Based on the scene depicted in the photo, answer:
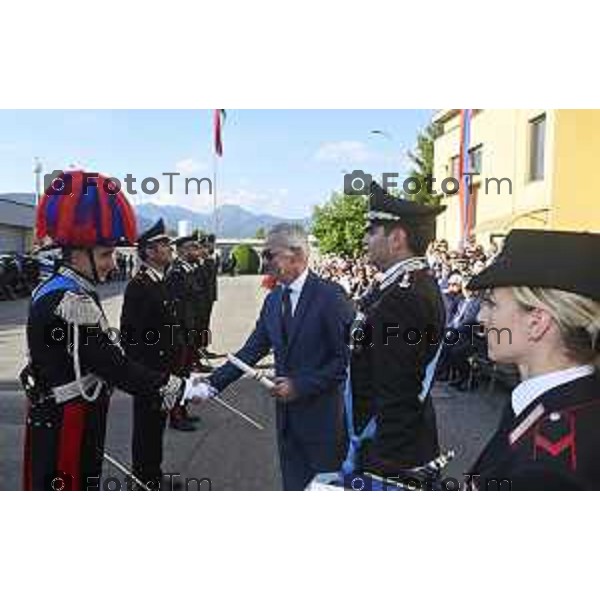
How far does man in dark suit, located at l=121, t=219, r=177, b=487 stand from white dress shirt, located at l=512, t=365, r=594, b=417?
114 inches

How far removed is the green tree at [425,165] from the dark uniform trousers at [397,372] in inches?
52.7

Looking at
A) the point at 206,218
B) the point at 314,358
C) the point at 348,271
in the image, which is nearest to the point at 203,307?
the point at 206,218

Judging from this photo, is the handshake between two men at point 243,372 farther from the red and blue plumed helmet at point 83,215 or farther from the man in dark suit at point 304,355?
the red and blue plumed helmet at point 83,215

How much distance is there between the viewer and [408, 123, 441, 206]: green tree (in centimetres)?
420

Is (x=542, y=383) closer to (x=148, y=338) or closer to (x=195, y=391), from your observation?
(x=195, y=391)

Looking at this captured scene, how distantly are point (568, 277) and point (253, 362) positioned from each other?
2.22 m

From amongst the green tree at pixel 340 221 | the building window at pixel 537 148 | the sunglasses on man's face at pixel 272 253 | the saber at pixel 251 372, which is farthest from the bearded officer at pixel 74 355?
the building window at pixel 537 148

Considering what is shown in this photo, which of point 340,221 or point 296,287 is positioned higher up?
point 340,221

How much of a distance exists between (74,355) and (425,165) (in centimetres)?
233

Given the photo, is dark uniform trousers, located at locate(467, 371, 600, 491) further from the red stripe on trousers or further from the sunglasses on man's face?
the sunglasses on man's face

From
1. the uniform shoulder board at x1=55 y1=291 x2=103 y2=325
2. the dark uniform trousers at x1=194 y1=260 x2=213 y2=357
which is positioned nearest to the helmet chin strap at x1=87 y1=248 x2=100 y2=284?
the uniform shoulder board at x1=55 y1=291 x2=103 y2=325

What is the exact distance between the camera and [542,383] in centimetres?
169

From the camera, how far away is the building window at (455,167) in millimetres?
4604

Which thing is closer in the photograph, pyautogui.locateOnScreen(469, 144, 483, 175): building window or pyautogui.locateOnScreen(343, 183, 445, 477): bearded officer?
pyautogui.locateOnScreen(343, 183, 445, 477): bearded officer
